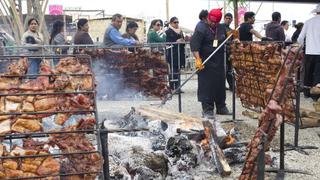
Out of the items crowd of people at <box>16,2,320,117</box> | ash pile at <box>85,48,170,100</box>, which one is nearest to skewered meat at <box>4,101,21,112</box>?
crowd of people at <box>16,2,320,117</box>

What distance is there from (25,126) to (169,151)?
2.69 metres

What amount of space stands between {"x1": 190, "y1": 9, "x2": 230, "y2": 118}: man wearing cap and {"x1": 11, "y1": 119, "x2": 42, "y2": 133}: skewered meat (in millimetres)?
5372

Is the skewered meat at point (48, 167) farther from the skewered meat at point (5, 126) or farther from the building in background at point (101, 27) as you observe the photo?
the building in background at point (101, 27)

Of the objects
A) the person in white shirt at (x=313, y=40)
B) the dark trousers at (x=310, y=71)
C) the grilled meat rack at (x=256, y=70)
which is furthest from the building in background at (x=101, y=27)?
the grilled meat rack at (x=256, y=70)

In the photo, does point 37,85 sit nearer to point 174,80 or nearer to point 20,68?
point 20,68

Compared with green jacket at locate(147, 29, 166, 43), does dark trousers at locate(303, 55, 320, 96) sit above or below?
below

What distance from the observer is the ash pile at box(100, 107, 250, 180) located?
482 cm

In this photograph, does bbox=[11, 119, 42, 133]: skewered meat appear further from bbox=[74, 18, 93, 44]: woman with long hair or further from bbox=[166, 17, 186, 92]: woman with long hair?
bbox=[166, 17, 186, 92]: woman with long hair

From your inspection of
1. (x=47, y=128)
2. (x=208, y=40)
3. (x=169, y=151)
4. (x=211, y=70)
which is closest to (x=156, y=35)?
(x=208, y=40)

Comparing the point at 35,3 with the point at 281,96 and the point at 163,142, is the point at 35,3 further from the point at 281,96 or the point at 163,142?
the point at 281,96

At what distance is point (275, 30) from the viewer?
11.3 meters

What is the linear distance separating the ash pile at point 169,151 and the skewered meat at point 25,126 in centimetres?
177

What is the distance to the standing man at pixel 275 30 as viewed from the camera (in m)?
11.3

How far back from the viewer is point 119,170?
4562 millimetres
